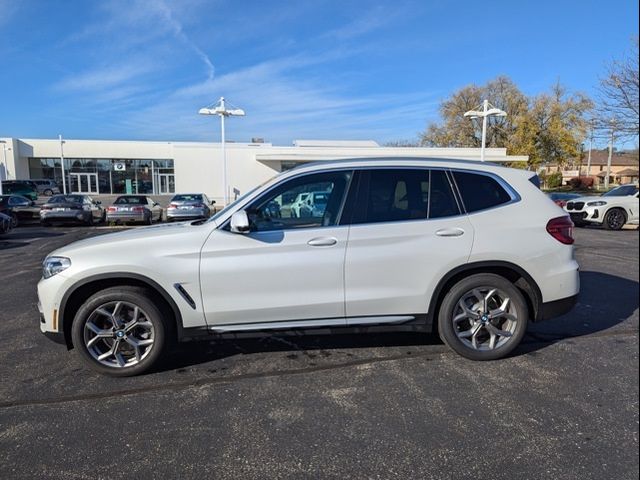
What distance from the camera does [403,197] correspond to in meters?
3.99

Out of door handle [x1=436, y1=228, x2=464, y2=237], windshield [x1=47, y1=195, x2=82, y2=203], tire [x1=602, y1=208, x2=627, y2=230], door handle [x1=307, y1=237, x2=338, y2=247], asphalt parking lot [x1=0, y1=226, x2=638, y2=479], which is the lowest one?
asphalt parking lot [x1=0, y1=226, x2=638, y2=479]

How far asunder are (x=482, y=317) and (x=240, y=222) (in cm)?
233

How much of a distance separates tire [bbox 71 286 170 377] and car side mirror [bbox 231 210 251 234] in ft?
3.20

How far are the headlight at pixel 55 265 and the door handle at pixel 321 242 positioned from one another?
6.73ft

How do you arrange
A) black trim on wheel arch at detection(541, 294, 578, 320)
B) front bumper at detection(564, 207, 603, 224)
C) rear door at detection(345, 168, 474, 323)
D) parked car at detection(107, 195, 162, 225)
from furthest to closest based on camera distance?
parked car at detection(107, 195, 162, 225), front bumper at detection(564, 207, 603, 224), black trim on wheel arch at detection(541, 294, 578, 320), rear door at detection(345, 168, 474, 323)

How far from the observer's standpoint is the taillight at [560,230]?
4000 mm

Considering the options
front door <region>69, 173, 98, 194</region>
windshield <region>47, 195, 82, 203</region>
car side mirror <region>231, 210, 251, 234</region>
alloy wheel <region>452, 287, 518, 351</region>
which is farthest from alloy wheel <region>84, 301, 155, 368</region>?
front door <region>69, 173, 98, 194</region>

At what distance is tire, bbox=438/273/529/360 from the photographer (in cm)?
395

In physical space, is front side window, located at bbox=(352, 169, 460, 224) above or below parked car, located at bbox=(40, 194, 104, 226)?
above

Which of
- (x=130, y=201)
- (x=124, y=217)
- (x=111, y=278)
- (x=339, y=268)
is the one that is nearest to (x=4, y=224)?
(x=124, y=217)

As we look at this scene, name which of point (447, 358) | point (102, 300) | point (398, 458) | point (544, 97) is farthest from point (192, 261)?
point (544, 97)

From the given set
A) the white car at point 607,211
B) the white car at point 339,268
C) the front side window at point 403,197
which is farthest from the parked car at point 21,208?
the white car at point 607,211

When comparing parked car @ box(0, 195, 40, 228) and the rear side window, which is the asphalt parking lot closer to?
the rear side window

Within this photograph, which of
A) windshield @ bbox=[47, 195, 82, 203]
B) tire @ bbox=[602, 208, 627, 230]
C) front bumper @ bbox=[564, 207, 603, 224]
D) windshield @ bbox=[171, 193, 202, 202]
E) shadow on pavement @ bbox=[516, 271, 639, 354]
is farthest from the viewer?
windshield @ bbox=[171, 193, 202, 202]
